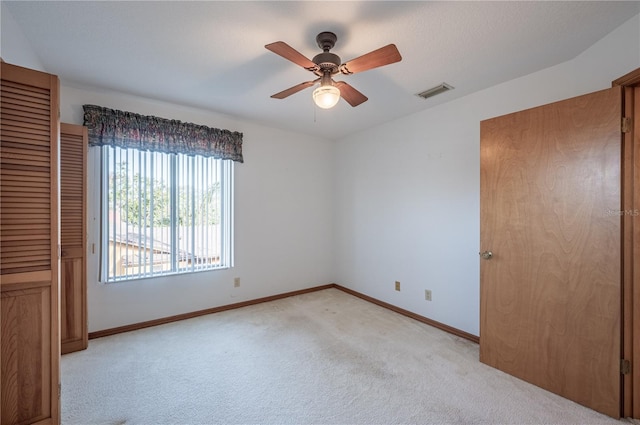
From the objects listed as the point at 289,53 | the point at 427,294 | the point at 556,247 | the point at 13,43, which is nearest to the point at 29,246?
the point at 13,43

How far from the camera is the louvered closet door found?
134 cm

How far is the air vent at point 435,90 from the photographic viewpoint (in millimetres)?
2631

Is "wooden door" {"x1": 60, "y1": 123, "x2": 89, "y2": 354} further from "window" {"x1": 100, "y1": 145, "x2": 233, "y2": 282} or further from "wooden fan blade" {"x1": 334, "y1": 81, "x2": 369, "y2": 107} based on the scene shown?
"wooden fan blade" {"x1": 334, "y1": 81, "x2": 369, "y2": 107}

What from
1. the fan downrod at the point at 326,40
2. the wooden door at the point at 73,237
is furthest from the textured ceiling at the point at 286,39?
the wooden door at the point at 73,237

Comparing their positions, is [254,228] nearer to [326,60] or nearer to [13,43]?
[326,60]

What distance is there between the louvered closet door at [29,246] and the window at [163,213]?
1.55 meters

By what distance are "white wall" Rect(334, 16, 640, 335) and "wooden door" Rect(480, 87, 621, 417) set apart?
43cm

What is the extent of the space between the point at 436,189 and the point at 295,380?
7.90ft

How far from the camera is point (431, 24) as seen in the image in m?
1.76

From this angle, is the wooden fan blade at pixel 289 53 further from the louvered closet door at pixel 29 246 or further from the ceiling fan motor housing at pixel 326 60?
the louvered closet door at pixel 29 246

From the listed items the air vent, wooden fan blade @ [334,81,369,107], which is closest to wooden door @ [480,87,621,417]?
the air vent

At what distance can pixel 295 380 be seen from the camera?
2098 mm

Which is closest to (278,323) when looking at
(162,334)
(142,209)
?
(162,334)

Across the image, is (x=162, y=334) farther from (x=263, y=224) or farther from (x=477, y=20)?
(x=477, y=20)
